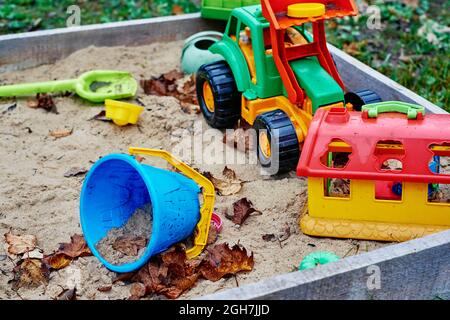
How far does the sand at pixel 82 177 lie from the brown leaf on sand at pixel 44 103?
3 centimetres

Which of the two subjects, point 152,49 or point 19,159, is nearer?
point 19,159

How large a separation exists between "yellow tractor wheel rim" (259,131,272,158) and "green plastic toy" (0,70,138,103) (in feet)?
2.95

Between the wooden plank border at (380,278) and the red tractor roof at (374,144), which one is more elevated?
the red tractor roof at (374,144)

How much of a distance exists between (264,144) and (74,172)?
0.76m

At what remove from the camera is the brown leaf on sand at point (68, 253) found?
2328 mm

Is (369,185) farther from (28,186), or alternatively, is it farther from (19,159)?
(19,159)

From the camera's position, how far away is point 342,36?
4305 mm

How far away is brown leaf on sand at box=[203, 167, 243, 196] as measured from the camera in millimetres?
2709

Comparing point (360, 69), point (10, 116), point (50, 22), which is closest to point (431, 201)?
point (360, 69)

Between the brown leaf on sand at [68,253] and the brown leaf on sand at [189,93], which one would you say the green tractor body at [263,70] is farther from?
the brown leaf on sand at [68,253]

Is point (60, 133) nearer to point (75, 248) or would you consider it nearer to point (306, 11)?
point (75, 248)

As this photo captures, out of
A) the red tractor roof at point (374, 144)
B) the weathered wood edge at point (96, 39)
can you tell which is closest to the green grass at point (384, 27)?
the weathered wood edge at point (96, 39)

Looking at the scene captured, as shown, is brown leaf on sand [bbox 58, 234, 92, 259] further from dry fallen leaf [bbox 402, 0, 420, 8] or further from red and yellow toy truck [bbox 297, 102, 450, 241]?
dry fallen leaf [bbox 402, 0, 420, 8]

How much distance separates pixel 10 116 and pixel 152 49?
1.01 meters
